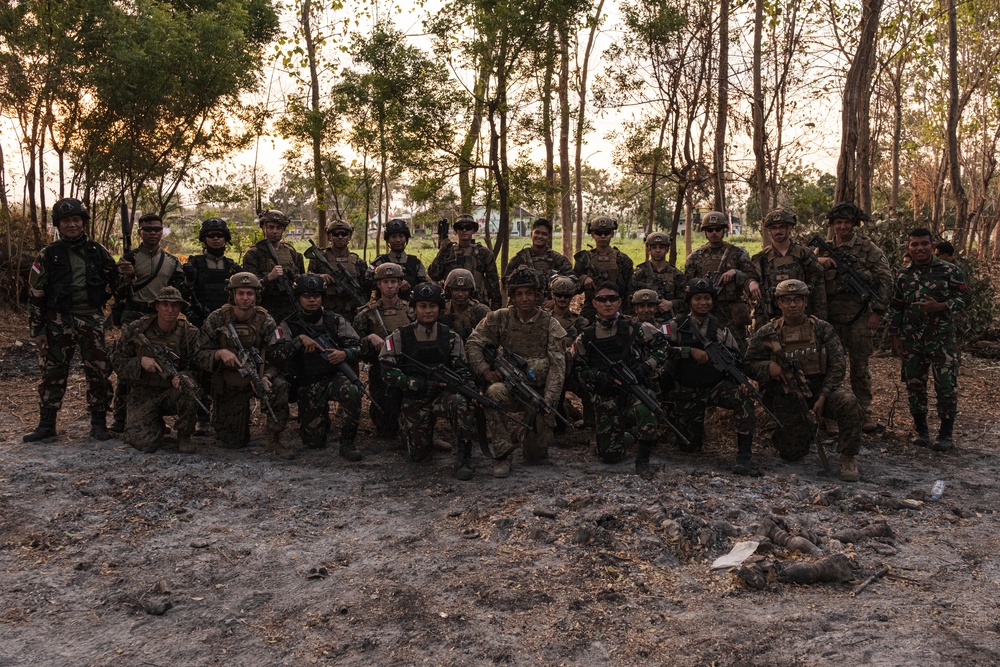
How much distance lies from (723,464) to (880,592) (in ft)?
8.55

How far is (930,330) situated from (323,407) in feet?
19.6

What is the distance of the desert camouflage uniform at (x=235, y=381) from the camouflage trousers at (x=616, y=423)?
299 cm

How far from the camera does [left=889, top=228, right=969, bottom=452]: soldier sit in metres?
7.55

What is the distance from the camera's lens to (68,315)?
7.42 m

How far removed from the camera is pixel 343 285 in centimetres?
874

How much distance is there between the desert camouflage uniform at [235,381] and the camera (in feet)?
24.5

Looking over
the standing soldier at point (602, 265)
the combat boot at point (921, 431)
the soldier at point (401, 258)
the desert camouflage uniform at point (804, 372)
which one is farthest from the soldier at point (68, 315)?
the combat boot at point (921, 431)

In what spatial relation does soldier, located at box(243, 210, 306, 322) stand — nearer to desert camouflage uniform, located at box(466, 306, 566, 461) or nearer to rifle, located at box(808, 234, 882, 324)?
desert camouflage uniform, located at box(466, 306, 566, 461)

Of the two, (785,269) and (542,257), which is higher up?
(542,257)

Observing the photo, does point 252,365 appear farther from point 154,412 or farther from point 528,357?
point 528,357

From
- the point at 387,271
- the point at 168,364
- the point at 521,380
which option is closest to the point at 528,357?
the point at 521,380

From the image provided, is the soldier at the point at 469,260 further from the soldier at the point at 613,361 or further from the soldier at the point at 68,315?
the soldier at the point at 68,315

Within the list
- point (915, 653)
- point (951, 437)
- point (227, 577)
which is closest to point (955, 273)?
point (951, 437)

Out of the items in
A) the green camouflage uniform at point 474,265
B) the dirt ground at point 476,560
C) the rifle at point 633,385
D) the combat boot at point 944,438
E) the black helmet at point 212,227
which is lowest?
the dirt ground at point 476,560
